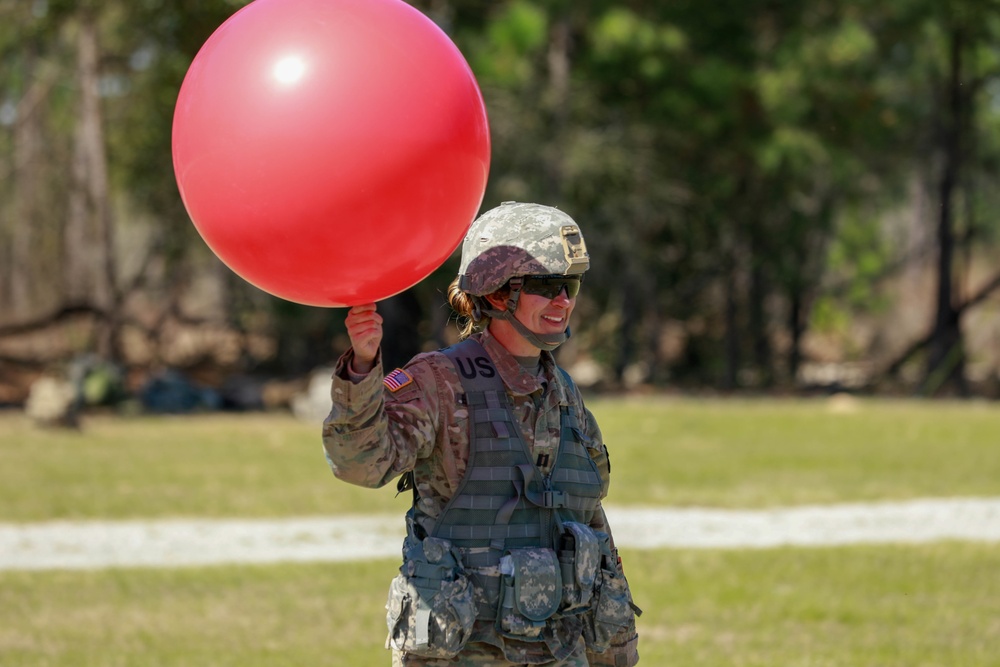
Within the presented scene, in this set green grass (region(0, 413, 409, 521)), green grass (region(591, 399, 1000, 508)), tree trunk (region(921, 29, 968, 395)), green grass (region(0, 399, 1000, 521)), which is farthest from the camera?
tree trunk (region(921, 29, 968, 395))

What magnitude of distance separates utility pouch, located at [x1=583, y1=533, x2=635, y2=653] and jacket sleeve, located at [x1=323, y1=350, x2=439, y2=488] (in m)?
0.65

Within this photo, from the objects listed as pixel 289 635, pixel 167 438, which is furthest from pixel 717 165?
pixel 289 635

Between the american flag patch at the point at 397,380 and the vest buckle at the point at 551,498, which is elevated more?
the american flag patch at the point at 397,380

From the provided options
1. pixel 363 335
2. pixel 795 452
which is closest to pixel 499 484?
pixel 363 335

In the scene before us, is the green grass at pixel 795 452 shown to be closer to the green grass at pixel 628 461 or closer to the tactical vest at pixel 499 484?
Answer: the green grass at pixel 628 461

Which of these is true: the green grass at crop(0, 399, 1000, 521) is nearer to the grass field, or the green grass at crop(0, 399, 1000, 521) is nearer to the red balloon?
the grass field

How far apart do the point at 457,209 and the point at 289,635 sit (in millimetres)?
4506

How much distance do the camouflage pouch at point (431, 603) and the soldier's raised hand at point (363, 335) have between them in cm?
57

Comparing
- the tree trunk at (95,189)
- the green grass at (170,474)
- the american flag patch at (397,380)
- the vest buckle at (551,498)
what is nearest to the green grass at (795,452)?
the green grass at (170,474)

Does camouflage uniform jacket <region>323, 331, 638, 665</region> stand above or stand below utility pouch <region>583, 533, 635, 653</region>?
above

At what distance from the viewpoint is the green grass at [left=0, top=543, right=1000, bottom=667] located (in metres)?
7.16

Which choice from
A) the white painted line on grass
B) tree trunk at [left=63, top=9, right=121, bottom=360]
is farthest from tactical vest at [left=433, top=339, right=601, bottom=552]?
tree trunk at [left=63, top=9, right=121, bottom=360]

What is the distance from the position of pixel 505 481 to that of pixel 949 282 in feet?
69.9

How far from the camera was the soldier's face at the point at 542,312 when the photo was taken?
12.6 feet
